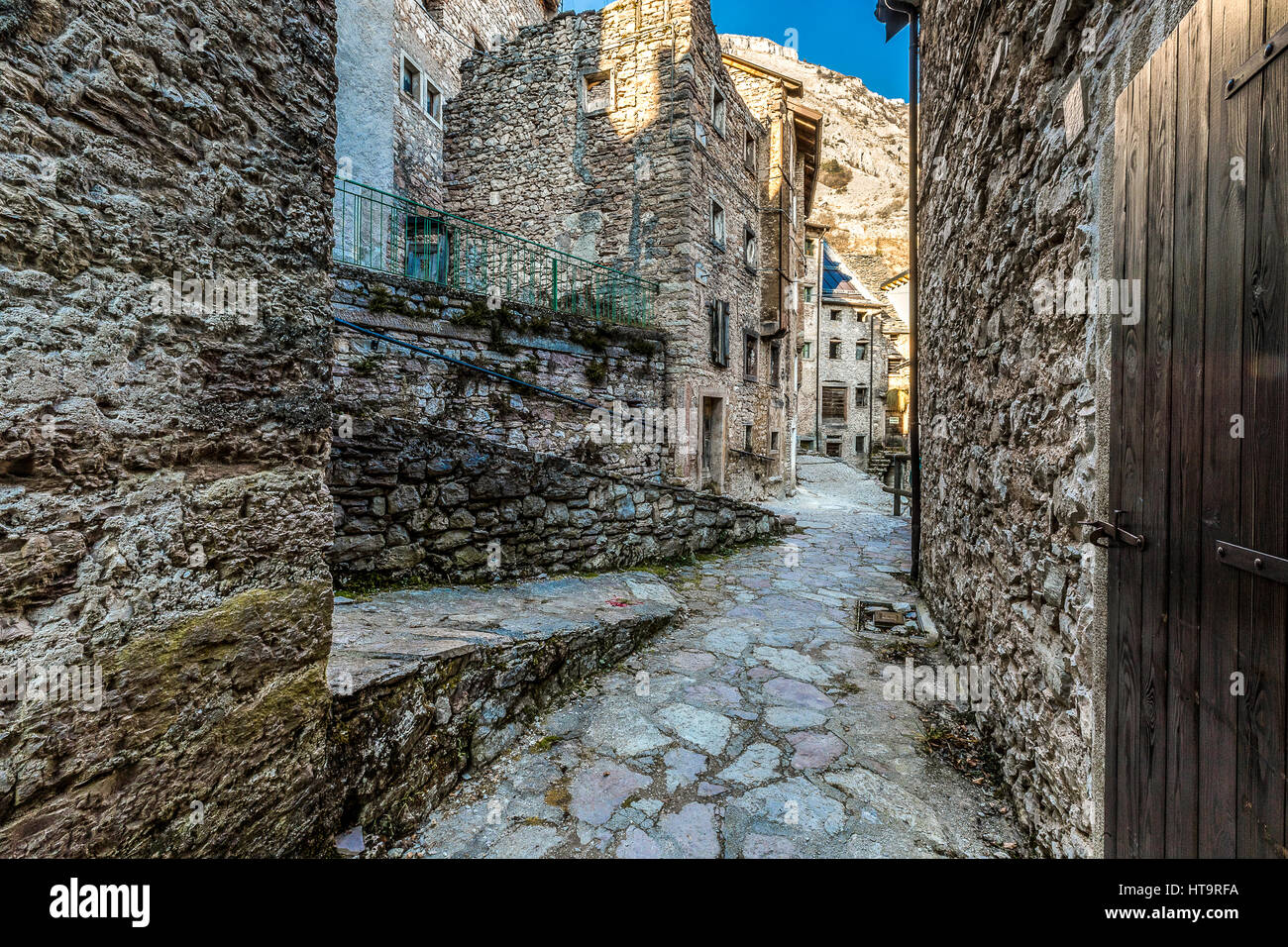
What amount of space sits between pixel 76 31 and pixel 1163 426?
2.69 m

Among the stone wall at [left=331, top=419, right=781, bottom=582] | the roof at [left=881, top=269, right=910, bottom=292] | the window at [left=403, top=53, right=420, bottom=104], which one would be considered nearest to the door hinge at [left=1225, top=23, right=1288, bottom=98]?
the stone wall at [left=331, top=419, right=781, bottom=582]

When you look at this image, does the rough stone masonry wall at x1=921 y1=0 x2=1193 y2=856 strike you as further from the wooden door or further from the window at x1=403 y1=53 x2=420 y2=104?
the window at x1=403 y1=53 x2=420 y2=104

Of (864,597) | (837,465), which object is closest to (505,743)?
(864,597)

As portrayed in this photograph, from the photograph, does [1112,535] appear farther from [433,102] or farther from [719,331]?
[433,102]

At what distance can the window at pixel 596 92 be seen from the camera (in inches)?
446

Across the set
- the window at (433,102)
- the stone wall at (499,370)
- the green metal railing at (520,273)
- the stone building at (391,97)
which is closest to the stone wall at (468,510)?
the stone wall at (499,370)

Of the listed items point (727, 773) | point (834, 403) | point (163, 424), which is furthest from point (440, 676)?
point (834, 403)

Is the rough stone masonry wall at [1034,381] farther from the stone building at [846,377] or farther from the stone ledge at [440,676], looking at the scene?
the stone building at [846,377]

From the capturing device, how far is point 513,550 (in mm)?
4812

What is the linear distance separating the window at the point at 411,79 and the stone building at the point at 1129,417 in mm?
12951

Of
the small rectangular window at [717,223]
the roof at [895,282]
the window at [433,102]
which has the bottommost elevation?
the small rectangular window at [717,223]

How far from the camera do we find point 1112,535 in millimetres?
1694
